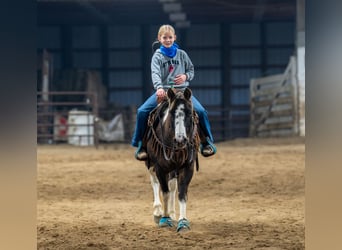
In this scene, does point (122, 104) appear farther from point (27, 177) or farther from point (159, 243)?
point (27, 177)

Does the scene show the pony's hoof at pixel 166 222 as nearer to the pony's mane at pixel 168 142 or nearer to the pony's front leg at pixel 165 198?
A: the pony's front leg at pixel 165 198

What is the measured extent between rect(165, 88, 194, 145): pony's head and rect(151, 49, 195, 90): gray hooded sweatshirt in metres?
0.28

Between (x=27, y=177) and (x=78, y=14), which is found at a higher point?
(x=78, y=14)

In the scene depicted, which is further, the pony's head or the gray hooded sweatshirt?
the gray hooded sweatshirt

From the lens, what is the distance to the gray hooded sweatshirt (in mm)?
4930

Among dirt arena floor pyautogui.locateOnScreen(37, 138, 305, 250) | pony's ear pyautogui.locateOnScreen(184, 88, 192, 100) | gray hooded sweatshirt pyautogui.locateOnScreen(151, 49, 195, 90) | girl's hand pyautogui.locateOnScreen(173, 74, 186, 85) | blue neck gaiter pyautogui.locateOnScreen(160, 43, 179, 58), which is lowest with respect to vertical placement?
dirt arena floor pyautogui.locateOnScreen(37, 138, 305, 250)

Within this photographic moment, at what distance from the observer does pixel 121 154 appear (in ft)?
43.8

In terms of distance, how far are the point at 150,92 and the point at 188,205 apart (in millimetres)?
15732

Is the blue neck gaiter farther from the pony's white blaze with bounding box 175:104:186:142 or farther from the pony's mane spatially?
the pony's white blaze with bounding box 175:104:186:142

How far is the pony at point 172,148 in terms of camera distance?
4621 mm

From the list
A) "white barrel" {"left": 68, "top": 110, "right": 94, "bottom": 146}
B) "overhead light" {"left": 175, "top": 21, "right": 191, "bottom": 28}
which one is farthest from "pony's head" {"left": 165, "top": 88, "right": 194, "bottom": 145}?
"overhead light" {"left": 175, "top": 21, "right": 191, "bottom": 28}

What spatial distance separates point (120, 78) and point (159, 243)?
18210mm

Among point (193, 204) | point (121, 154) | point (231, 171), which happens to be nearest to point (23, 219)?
point (193, 204)

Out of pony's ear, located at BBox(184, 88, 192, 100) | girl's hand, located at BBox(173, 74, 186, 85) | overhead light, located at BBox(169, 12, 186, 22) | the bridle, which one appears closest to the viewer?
pony's ear, located at BBox(184, 88, 192, 100)
